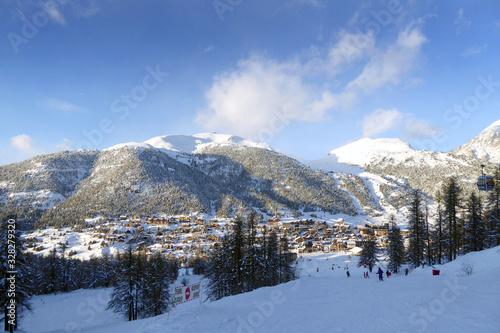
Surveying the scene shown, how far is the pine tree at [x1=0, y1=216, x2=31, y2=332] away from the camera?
22.1m

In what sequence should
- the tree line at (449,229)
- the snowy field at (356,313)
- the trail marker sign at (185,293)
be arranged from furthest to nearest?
the tree line at (449,229) → the trail marker sign at (185,293) → the snowy field at (356,313)

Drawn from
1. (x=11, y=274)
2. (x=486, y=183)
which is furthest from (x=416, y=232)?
(x=11, y=274)

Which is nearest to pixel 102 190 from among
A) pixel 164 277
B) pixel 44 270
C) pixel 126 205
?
pixel 126 205

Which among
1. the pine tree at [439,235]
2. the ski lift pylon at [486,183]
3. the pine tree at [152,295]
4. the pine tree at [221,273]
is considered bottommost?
the pine tree at [152,295]

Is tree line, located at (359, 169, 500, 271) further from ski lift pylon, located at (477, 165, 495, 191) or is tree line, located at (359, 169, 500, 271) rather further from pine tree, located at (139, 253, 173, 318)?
pine tree, located at (139, 253, 173, 318)

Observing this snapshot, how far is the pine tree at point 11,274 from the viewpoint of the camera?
2206 centimetres

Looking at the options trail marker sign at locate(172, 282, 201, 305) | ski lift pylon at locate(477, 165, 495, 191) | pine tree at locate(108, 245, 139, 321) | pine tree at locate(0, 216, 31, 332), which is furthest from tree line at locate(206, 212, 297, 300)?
ski lift pylon at locate(477, 165, 495, 191)

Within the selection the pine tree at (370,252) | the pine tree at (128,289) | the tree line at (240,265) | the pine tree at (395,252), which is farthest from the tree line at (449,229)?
the pine tree at (128,289)

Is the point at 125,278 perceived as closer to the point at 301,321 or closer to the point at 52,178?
the point at 301,321

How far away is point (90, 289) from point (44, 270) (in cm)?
1091

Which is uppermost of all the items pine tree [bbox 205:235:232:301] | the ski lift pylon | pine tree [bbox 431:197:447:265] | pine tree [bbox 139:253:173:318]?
the ski lift pylon

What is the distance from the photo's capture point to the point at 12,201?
162 metres

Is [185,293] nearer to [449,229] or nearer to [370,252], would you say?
[449,229]

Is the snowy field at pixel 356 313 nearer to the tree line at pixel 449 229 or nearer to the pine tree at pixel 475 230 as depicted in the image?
the tree line at pixel 449 229
